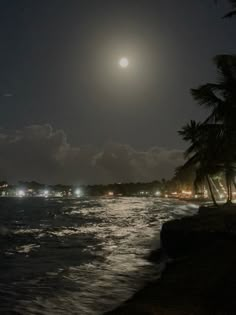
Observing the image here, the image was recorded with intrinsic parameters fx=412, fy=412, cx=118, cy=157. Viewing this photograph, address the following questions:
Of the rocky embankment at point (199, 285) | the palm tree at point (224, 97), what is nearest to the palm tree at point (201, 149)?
the palm tree at point (224, 97)

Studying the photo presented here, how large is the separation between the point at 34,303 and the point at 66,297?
112cm

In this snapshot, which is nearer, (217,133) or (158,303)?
(158,303)

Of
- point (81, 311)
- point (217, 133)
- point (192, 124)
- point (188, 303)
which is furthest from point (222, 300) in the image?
point (192, 124)

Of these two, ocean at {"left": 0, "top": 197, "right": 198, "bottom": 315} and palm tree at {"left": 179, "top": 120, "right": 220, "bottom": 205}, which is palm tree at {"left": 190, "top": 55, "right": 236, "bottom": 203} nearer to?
palm tree at {"left": 179, "top": 120, "right": 220, "bottom": 205}

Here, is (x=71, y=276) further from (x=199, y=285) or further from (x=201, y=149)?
(x=201, y=149)

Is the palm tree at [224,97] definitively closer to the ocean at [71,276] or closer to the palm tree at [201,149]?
the palm tree at [201,149]

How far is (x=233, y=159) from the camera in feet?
116

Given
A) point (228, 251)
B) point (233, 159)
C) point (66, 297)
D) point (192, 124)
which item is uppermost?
point (192, 124)

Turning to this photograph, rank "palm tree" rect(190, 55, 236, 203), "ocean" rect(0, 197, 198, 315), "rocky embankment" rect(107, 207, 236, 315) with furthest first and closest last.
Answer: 1. "palm tree" rect(190, 55, 236, 203)
2. "ocean" rect(0, 197, 198, 315)
3. "rocky embankment" rect(107, 207, 236, 315)

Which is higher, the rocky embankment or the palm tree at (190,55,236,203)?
the palm tree at (190,55,236,203)

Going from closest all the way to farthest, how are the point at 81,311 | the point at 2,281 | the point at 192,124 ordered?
the point at 81,311 < the point at 2,281 < the point at 192,124

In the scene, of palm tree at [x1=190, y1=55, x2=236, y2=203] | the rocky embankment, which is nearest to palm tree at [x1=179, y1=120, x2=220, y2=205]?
palm tree at [x1=190, y1=55, x2=236, y2=203]

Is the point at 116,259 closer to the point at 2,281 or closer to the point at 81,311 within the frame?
the point at 2,281

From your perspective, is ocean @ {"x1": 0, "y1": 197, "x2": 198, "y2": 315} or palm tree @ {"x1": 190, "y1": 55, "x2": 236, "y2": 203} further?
palm tree @ {"x1": 190, "y1": 55, "x2": 236, "y2": 203}
